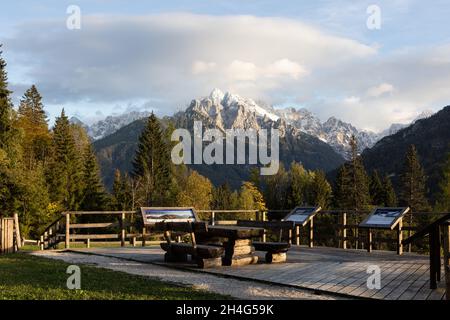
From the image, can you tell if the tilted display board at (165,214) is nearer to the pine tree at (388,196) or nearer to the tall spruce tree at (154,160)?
the tall spruce tree at (154,160)

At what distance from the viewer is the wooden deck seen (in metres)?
8.31

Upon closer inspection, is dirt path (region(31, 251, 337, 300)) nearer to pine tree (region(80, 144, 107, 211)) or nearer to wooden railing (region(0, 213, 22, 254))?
wooden railing (region(0, 213, 22, 254))

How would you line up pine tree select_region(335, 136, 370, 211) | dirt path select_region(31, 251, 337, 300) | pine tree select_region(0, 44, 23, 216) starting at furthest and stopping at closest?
pine tree select_region(335, 136, 370, 211)
pine tree select_region(0, 44, 23, 216)
dirt path select_region(31, 251, 337, 300)

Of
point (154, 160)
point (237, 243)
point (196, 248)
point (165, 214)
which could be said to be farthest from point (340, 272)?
point (154, 160)

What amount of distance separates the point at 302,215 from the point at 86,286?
939cm

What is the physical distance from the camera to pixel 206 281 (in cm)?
940

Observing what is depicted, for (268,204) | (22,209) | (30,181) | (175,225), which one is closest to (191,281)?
(175,225)

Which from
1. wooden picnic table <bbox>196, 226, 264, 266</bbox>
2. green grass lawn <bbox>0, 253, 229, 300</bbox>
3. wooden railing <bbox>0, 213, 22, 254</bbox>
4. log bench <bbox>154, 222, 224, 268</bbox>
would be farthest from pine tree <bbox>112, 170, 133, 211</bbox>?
green grass lawn <bbox>0, 253, 229, 300</bbox>

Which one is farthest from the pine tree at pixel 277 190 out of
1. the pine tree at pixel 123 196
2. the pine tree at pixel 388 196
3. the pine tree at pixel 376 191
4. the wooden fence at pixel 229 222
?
the wooden fence at pixel 229 222

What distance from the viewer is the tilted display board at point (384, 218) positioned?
13422 millimetres

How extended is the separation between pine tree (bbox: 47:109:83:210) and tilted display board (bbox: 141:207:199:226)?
3865 cm

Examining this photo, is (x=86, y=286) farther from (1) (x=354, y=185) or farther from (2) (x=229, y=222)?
(1) (x=354, y=185)
